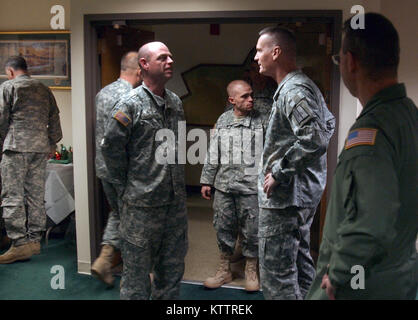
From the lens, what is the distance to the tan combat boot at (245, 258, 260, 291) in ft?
9.50

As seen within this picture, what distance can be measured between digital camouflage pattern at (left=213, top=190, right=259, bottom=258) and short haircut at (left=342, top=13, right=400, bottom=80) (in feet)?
5.74

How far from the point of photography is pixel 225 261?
3.07 meters

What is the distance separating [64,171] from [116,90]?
1.36m

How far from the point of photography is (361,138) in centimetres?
119

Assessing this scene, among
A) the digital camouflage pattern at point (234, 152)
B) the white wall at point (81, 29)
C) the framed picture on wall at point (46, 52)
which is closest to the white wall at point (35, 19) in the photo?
the framed picture on wall at point (46, 52)

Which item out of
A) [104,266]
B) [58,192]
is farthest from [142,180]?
[58,192]

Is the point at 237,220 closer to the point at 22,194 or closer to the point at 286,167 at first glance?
the point at 286,167

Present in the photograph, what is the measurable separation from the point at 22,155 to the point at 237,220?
185cm

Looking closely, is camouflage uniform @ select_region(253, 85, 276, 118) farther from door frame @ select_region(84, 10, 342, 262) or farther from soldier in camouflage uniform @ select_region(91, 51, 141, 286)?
soldier in camouflage uniform @ select_region(91, 51, 141, 286)

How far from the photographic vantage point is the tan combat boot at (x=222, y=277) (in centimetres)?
295

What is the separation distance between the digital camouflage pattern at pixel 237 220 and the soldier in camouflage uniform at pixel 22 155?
160 cm

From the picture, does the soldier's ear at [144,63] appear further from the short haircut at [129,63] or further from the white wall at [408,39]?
the white wall at [408,39]

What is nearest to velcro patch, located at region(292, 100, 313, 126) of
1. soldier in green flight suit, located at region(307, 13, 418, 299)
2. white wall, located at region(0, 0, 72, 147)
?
soldier in green flight suit, located at region(307, 13, 418, 299)
